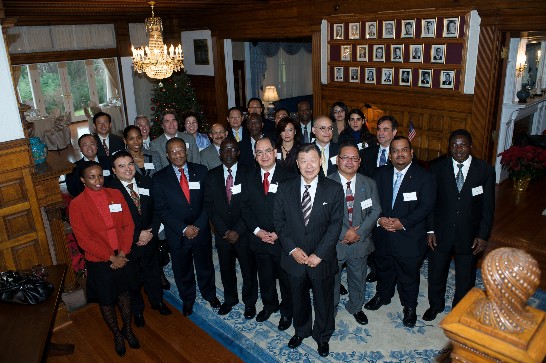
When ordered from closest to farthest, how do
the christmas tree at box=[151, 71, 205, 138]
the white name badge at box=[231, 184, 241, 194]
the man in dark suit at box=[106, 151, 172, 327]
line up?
1. the man in dark suit at box=[106, 151, 172, 327]
2. the white name badge at box=[231, 184, 241, 194]
3. the christmas tree at box=[151, 71, 205, 138]

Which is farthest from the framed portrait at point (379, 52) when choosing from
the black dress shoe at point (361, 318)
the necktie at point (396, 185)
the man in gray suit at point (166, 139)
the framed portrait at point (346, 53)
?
the black dress shoe at point (361, 318)

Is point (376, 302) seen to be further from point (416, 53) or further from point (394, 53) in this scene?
point (394, 53)

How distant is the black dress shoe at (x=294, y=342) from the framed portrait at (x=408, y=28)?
5.09 meters

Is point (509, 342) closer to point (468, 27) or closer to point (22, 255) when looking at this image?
point (22, 255)

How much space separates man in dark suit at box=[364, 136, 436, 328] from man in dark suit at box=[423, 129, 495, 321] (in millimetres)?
124

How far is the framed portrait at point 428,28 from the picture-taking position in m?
6.17

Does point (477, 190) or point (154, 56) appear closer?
point (477, 190)

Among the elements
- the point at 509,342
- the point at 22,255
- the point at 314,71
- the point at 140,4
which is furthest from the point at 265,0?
the point at 509,342

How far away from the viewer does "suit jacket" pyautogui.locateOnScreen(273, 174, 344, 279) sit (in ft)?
10.1

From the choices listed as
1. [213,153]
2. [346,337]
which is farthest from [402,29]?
[346,337]

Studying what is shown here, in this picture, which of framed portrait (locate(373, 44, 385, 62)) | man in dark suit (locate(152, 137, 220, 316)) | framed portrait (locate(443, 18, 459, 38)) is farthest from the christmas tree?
man in dark suit (locate(152, 137, 220, 316))

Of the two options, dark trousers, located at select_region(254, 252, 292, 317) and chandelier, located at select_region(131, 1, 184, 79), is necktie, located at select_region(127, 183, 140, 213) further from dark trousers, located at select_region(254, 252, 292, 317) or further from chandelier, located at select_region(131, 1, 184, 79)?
chandelier, located at select_region(131, 1, 184, 79)

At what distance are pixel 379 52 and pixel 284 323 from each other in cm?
504

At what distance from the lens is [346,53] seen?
24.4ft
